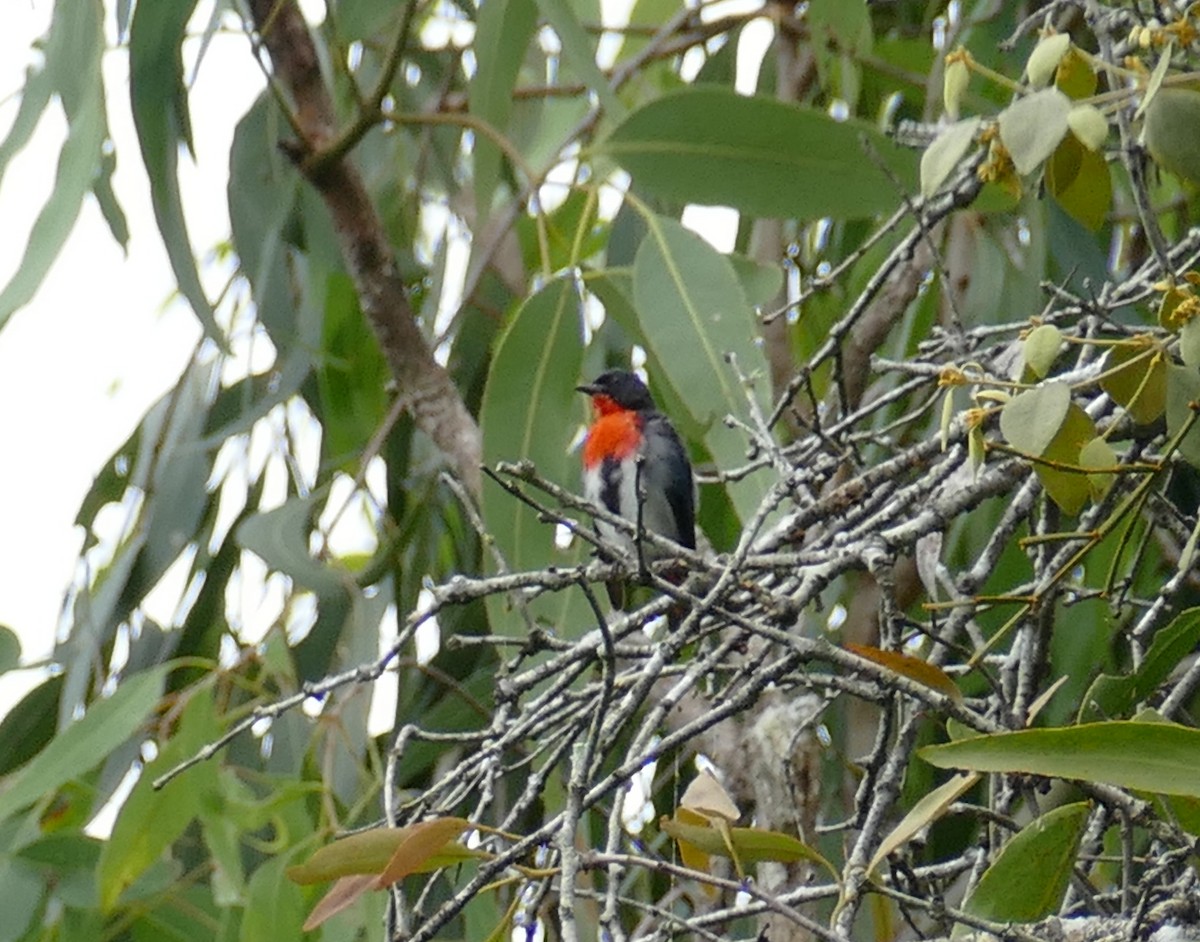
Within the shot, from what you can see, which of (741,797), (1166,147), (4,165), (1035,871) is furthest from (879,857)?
(4,165)

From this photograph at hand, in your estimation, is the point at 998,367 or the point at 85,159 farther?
the point at 85,159

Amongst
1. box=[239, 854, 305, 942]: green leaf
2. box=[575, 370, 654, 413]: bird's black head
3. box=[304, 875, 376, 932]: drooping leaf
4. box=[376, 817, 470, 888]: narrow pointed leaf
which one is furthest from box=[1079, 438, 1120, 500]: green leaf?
box=[575, 370, 654, 413]: bird's black head

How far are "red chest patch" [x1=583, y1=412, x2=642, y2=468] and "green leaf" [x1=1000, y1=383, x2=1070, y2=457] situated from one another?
2.61m

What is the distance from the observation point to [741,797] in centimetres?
260

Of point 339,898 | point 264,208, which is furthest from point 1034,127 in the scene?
point 264,208

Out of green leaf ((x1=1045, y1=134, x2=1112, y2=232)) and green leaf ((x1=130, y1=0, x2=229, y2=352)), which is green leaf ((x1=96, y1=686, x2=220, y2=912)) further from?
green leaf ((x1=1045, y1=134, x2=1112, y2=232))

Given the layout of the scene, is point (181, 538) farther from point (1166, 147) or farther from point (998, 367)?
point (1166, 147)

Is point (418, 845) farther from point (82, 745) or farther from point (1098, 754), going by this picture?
point (82, 745)

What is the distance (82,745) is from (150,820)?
18 cm

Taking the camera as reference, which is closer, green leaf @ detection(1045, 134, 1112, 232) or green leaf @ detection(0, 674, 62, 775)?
green leaf @ detection(1045, 134, 1112, 232)

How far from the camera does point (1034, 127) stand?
151 cm

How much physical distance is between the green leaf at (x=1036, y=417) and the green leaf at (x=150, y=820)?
1753mm

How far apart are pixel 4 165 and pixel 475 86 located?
2.65 ft

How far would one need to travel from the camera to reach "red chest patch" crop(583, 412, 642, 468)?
4.09 meters
